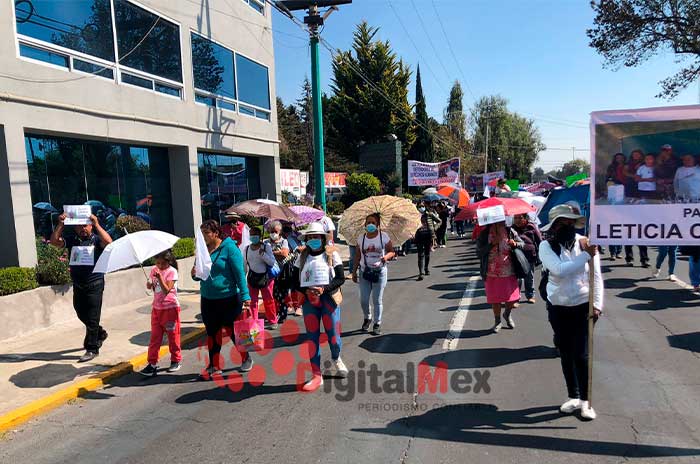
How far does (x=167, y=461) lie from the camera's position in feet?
12.1

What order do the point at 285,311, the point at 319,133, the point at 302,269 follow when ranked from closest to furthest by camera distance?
1. the point at 302,269
2. the point at 285,311
3. the point at 319,133

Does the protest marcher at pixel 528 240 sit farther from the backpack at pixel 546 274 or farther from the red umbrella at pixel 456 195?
the red umbrella at pixel 456 195

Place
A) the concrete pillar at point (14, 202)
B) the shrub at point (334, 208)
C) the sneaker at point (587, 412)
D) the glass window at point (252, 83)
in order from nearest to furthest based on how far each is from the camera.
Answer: the sneaker at point (587, 412) < the concrete pillar at point (14, 202) < the glass window at point (252, 83) < the shrub at point (334, 208)

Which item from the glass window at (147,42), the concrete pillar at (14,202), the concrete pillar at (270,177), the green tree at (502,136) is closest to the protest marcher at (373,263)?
the concrete pillar at (14,202)

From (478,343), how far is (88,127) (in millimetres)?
8799

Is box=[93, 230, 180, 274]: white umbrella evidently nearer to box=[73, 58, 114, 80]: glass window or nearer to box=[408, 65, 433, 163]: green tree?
box=[73, 58, 114, 80]: glass window

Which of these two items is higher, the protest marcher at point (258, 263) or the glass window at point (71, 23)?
the glass window at point (71, 23)

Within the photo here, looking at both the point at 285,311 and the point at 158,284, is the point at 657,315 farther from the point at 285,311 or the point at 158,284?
the point at 158,284

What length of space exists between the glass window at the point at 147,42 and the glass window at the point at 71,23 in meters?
0.36

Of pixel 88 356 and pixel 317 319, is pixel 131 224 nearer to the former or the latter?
pixel 88 356

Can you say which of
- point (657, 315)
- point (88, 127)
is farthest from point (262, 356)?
point (88, 127)

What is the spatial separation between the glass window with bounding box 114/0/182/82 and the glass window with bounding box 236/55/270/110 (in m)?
2.99

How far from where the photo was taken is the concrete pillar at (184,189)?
43.1ft

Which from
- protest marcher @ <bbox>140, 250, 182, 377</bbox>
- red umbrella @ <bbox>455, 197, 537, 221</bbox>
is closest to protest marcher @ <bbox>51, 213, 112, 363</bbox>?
protest marcher @ <bbox>140, 250, 182, 377</bbox>
